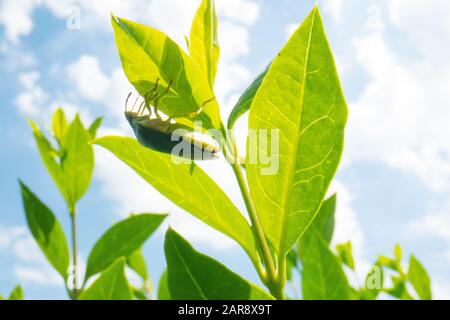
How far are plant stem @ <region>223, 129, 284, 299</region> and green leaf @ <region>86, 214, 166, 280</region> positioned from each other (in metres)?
1.10

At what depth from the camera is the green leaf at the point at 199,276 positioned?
47.6 inches

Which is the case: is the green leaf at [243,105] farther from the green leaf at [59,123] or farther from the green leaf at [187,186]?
the green leaf at [59,123]

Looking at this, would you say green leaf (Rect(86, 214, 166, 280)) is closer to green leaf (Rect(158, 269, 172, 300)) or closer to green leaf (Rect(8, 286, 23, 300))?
green leaf (Rect(8, 286, 23, 300))

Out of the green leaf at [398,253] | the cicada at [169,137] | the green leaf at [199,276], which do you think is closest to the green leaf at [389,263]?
the green leaf at [398,253]

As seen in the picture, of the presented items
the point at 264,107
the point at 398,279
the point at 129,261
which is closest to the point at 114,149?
the point at 264,107

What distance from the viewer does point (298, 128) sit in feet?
4.38

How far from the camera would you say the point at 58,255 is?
2605 mm

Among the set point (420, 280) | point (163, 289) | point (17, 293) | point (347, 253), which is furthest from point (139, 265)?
point (420, 280)

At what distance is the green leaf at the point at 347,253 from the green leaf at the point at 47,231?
67.7 inches

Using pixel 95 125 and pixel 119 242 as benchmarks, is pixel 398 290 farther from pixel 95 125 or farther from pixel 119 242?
pixel 95 125

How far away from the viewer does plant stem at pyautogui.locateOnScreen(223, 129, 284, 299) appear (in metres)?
1.33

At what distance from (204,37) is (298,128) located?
506 mm
